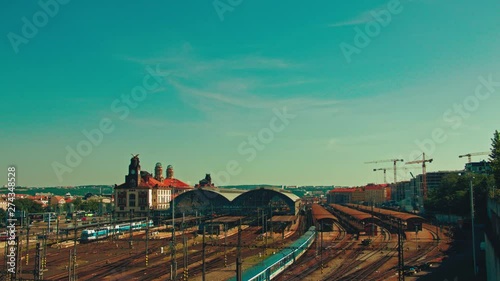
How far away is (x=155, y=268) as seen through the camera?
38125mm

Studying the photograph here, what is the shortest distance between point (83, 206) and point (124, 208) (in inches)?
1988

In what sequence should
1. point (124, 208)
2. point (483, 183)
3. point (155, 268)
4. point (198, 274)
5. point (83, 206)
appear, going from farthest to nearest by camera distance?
point (83, 206), point (124, 208), point (483, 183), point (155, 268), point (198, 274)

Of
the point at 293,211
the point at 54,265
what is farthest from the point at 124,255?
the point at 293,211

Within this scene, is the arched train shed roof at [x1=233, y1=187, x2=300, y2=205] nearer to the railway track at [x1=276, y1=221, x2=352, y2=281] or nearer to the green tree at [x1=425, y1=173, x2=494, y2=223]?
the green tree at [x1=425, y1=173, x2=494, y2=223]

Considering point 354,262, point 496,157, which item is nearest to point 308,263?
point 354,262

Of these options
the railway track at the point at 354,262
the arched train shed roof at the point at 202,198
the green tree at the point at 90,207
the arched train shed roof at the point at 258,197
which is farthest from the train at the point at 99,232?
the green tree at the point at 90,207

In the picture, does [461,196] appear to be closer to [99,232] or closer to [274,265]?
[274,265]

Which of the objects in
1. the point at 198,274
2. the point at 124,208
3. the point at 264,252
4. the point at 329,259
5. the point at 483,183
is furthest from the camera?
the point at 124,208

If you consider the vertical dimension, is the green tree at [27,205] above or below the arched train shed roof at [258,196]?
below

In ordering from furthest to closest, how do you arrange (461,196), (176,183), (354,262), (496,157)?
1. (176,183)
2. (461,196)
3. (496,157)
4. (354,262)

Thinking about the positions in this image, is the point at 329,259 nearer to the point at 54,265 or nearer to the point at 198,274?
the point at 198,274

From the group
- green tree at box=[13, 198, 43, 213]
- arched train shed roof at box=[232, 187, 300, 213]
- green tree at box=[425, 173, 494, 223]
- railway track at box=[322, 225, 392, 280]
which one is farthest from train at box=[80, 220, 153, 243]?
green tree at box=[425, 173, 494, 223]

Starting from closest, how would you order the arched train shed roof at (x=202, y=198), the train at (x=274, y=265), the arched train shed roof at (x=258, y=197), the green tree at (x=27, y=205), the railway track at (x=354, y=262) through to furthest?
the train at (x=274, y=265)
the railway track at (x=354, y=262)
the arched train shed roof at (x=258, y=197)
the arched train shed roof at (x=202, y=198)
the green tree at (x=27, y=205)

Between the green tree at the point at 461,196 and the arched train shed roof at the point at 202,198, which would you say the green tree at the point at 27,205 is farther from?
the green tree at the point at 461,196
